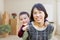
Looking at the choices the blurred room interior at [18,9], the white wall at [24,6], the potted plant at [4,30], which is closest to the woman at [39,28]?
the potted plant at [4,30]

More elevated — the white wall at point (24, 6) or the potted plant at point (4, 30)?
the white wall at point (24, 6)

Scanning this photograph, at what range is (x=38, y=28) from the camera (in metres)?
0.72

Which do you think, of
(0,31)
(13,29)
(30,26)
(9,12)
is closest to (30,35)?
(30,26)

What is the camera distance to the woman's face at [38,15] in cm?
71

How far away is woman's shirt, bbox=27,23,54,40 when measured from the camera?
0.71m

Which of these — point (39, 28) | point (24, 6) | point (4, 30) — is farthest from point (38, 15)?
point (24, 6)

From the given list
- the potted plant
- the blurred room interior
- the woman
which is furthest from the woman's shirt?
the blurred room interior

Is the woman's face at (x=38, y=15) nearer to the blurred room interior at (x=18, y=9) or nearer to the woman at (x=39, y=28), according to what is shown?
the woman at (x=39, y=28)

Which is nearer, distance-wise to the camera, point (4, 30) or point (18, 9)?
point (4, 30)

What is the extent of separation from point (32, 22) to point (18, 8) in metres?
2.55

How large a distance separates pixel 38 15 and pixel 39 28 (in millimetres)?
A: 69

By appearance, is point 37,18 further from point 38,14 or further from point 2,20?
point 2,20

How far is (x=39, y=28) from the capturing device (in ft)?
2.36

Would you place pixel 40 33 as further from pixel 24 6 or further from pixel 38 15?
pixel 24 6
